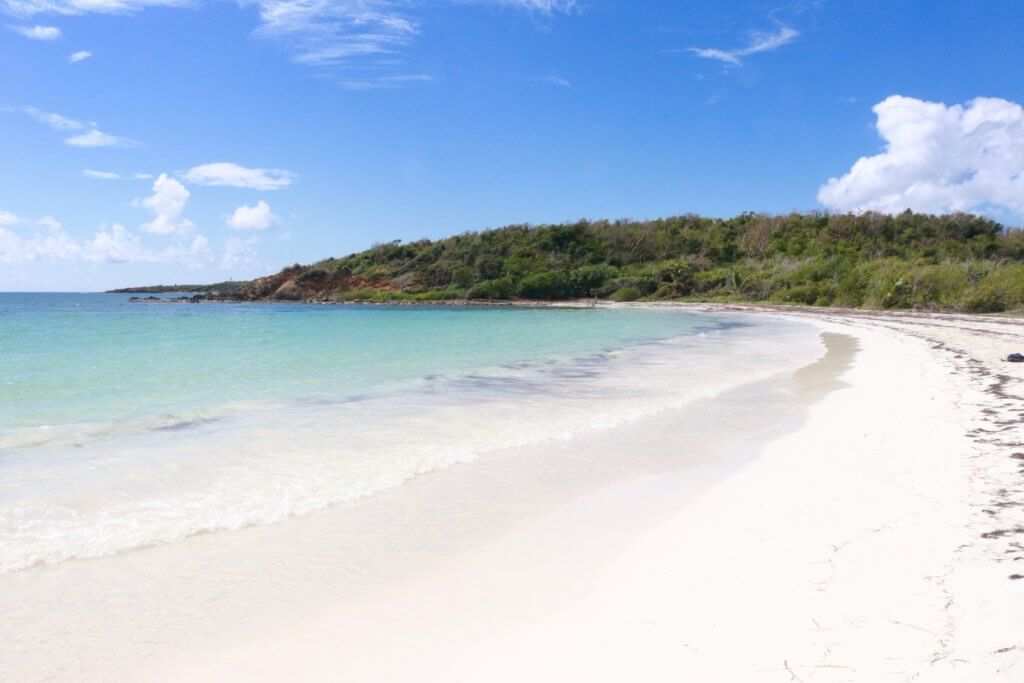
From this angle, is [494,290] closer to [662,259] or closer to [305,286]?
[662,259]

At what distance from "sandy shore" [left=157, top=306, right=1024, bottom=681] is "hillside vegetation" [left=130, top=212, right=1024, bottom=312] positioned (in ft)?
115

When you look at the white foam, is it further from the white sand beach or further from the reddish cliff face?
the reddish cliff face

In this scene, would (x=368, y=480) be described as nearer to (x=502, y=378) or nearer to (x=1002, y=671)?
(x=1002, y=671)

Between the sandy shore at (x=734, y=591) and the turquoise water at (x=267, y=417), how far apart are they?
1675mm

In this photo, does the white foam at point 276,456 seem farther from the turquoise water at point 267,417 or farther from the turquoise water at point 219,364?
the turquoise water at point 219,364

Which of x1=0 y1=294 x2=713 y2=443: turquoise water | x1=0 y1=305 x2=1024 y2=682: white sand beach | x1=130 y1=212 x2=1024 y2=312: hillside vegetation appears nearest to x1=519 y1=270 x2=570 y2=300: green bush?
x1=130 y1=212 x2=1024 y2=312: hillside vegetation

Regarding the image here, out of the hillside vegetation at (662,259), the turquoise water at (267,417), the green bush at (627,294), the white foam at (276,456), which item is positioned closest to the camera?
the white foam at (276,456)

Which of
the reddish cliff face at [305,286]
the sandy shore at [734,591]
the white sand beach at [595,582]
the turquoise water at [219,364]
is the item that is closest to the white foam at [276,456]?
the white sand beach at [595,582]

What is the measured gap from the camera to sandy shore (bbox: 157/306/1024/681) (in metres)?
2.41

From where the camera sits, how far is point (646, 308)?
4403 centimetres

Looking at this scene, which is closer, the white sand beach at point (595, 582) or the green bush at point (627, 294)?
the white sand beach at point (595, 582)

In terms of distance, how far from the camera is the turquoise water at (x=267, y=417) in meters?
4.43

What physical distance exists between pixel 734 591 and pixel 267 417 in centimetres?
628

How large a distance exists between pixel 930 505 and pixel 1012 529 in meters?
0.53
